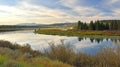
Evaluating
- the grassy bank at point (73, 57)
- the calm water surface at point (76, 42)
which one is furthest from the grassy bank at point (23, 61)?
the calm water surface at point (76, 42)

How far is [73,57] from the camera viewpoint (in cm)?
1102

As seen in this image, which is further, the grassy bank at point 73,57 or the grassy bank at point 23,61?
the grassy bank at point 73,57

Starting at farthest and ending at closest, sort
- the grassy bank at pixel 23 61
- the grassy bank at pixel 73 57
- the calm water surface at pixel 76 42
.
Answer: the calm water surface at pixel 76 42
the grassy bank at pixel 73 57
the grassy bank at pixel 23 61

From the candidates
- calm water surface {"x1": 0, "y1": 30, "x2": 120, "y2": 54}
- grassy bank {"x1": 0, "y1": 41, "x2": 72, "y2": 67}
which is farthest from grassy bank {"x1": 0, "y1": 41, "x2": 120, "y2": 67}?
calm water surface {"x1": 0, "y1": 30, "x2": 120, "y2": 54}

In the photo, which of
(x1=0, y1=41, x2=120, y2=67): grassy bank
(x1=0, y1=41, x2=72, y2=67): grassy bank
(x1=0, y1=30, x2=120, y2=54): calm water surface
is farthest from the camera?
(x1=0, y1=30, x2=120, y2=54): calm water surface

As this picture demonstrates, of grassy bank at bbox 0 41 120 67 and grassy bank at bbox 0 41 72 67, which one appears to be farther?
grassy bank at bbox 0 41 120 67

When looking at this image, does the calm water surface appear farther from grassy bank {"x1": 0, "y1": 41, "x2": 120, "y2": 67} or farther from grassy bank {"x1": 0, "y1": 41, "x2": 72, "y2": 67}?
grassy bank {"x1": 0, "y1": 41, "x2": 72, "y2": 67}

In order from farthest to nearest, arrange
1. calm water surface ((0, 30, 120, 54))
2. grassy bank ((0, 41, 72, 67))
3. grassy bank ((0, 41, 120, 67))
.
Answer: calm water surface ((0, 30, 120, 54)) < grassy bank ((0, 41, 120, 67)) < grassy bank ((0, 41, 72, 67))

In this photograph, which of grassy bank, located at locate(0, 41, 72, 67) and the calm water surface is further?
the calm water surface

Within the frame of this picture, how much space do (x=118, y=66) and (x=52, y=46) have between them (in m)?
3.75

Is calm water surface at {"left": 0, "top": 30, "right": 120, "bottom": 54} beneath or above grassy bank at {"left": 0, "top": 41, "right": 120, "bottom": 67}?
beneath

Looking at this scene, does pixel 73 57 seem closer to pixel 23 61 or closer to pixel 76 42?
pixel 23 61

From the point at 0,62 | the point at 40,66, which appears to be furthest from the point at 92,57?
the point at 0,62

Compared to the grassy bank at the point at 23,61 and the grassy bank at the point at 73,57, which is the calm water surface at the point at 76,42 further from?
the grassy bank at the point at 23,61
